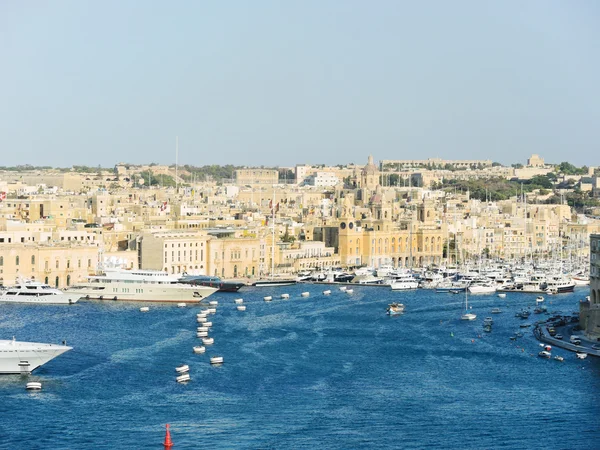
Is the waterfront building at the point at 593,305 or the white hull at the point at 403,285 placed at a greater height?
the waterfront building at the point at 593,305

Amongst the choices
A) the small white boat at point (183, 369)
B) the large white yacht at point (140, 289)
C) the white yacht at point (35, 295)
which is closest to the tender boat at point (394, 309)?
the large white yacht at point (140, 289)

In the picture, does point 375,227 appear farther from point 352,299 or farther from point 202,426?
point 202,426

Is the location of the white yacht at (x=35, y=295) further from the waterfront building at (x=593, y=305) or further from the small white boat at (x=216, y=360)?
the waterfront building at (x=593, y=305)

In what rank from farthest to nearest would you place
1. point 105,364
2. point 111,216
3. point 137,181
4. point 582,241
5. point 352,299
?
point 137,181 → point 582,241 → point 111,216 → point 352,299 → point 105,364

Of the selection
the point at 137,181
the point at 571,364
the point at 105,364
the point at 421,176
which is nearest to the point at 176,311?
the point at 105,364

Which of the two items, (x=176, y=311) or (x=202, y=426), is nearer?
(x=202, y=426)

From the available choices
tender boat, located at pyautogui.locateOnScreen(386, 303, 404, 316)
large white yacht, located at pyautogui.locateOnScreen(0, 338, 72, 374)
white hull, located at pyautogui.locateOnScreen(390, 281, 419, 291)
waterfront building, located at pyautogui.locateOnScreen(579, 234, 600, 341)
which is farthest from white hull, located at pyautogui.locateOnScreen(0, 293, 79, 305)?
waterfront building, located at pyautogui.locateOnScreen(579, 234, 600, 341)

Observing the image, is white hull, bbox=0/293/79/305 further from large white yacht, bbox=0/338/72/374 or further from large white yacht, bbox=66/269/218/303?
large white yacht, bbox=0/338/72/374
